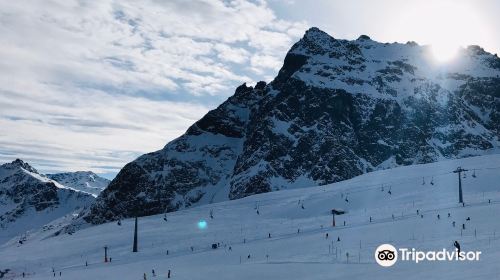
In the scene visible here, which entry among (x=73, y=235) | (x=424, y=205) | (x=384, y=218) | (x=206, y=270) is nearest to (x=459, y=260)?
(x=206, y=270)

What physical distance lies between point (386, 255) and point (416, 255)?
1.86m

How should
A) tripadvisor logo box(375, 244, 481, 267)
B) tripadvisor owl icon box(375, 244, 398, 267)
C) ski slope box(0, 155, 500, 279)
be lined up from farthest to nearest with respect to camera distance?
1. ski slope box(0, 155, 500, 279)
2. tripadvisor owl icon box(375, 244, 398, 267)
3. tripadvisor logo box(375, 244, 481, 267)

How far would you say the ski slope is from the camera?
107 ft

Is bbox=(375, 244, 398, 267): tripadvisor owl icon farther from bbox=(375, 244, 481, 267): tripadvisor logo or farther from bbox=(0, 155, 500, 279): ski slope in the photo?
bbox=(0, 155, 500, 279): ski slope

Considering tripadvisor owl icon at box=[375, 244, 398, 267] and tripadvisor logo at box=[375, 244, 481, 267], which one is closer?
tripadvisor logo at box=[375, 244, 481, 267]

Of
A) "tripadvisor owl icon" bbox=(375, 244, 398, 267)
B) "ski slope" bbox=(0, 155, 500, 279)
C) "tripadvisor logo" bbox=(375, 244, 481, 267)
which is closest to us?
"tripadvisor logo" bbox=(375, 244, 481, 267)

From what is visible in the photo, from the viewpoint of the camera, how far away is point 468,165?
244ft

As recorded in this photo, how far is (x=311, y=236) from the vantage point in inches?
1831

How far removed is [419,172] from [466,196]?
1880 cm

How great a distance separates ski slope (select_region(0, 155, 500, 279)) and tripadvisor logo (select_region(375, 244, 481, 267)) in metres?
0.70

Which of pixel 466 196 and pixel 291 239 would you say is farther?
pixel 466 196

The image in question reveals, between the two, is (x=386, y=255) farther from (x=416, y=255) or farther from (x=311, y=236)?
(x=311, y=236)

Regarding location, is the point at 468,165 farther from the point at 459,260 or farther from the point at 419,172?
the point at 459,260

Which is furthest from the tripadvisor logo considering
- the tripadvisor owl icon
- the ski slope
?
the ski slope
